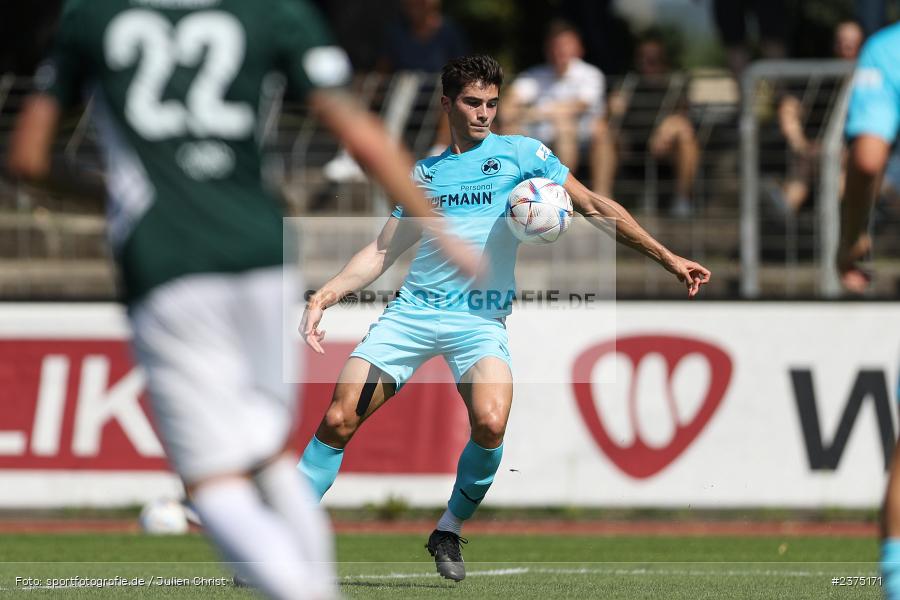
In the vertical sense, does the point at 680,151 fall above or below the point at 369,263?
above

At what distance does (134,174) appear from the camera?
159 inches

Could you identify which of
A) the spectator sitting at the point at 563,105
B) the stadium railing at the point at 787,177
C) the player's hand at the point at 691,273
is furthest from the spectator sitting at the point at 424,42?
the player's hand at the point at 691,273

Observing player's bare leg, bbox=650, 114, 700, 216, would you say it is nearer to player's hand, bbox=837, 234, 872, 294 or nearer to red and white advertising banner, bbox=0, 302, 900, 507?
red and white advertising banner, bbox=0, 302, 900, 507

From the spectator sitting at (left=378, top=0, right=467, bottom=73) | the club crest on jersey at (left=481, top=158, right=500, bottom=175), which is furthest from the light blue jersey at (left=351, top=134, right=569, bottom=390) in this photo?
the spectator sitting at (left=378, top=0, right=467, bottom=73)

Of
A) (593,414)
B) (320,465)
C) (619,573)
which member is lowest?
(619,573)

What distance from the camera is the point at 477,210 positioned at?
7711 mm

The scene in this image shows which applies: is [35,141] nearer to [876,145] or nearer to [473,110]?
[876,145]

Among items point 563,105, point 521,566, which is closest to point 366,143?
point 521,566

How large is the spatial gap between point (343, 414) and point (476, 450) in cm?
69

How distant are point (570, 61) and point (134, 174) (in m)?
10.1

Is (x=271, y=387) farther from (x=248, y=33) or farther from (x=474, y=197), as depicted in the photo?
(x=474, y=197)

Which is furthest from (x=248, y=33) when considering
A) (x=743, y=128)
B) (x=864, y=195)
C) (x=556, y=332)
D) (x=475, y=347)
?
(x=743, y=128)

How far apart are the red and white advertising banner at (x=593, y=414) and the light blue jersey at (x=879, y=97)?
711cm

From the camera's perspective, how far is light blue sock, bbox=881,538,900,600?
4.50 meters
